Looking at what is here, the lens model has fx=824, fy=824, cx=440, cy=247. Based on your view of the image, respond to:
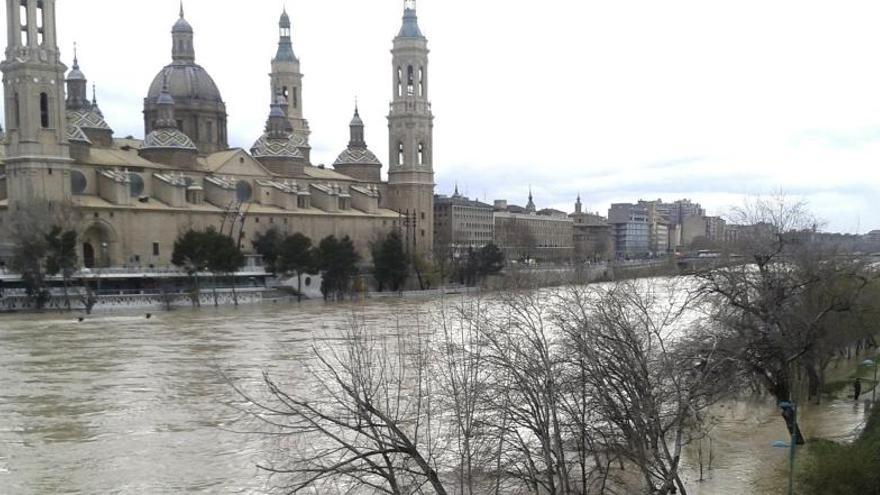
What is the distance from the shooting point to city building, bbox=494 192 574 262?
303ft

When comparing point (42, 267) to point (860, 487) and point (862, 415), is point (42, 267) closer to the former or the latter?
point (862, 415)

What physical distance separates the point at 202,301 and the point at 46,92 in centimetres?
1422

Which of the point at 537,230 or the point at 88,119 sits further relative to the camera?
the point at 537,230

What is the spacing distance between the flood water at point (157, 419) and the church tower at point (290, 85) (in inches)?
1719

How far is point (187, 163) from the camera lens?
53000 millimetres

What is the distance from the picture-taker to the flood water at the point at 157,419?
11852 millimetres

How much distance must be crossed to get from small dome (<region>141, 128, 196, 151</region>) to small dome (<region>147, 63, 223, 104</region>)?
7.09 m

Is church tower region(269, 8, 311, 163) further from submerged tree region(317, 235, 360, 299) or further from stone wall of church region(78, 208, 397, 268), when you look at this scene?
submerged tree region(317, 235, 360, 299)

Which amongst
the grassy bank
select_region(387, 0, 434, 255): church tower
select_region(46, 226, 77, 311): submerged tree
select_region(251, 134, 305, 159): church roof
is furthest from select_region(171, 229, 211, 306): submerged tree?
the grassy bank

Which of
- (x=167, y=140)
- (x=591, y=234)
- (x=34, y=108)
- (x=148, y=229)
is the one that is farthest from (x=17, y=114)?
(x=591, y=234)

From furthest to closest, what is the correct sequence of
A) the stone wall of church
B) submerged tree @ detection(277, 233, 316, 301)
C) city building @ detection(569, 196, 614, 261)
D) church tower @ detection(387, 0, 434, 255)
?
city building @ detection(569, 196, 614, 261)
church tower @ detection(387, 0, 434, 255)
the stone wall of church
submerged tree @ detection(277, 233, 316, 301)

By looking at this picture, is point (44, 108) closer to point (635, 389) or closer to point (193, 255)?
point (193, 255)

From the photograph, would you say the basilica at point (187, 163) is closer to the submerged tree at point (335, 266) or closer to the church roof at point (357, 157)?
the church roof at point (357, 157)

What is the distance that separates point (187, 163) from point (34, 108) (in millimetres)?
11523
